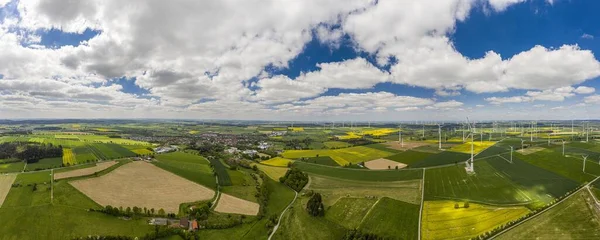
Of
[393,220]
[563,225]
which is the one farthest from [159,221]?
[563,225]

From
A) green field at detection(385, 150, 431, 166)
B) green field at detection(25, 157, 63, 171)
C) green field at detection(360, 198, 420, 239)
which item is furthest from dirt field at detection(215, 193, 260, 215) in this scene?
green field at detection(25, 157, 63, 171)

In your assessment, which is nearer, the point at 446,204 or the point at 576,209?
the point at 576,209

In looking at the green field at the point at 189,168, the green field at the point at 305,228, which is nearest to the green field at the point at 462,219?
the green field at the point at 305,228

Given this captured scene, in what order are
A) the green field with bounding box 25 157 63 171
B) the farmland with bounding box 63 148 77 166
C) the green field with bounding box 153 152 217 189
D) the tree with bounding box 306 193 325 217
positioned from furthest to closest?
the farmland with bounding box 63 148 77 166
the green field with bounding box 25 157 63 171
the green field with bounding box 153 152 217 189
the tree with bounding box 306 193 325 217

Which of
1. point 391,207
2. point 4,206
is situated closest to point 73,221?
point 4,206

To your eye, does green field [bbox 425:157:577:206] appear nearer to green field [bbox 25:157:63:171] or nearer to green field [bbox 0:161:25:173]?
green field [bbox 25:157:63:171]

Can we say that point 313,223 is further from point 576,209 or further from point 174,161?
point 174,161
